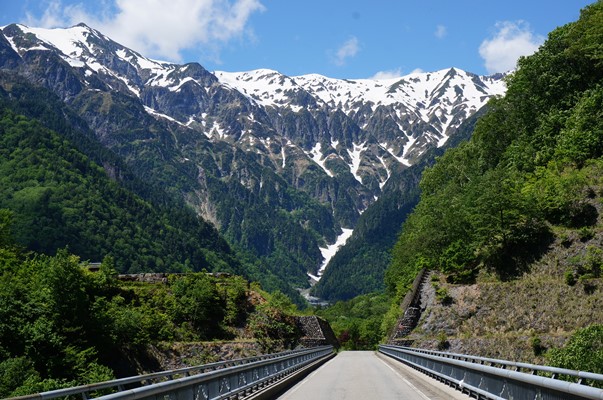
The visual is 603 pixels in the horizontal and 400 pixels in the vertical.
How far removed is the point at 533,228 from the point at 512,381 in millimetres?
43019

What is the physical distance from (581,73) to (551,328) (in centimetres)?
3437

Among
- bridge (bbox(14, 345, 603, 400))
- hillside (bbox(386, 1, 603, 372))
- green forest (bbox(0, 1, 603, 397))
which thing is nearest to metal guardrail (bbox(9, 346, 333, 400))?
bridge (bbox(14, 345, 603, 400))

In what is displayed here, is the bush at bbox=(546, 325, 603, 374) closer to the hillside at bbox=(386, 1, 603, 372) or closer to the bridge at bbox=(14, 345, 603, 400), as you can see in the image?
the hillside at bbox=(386, 1, 603, 372)

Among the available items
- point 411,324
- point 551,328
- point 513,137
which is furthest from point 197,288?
point 513,137

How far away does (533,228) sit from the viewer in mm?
54031

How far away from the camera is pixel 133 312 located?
48.9 meters

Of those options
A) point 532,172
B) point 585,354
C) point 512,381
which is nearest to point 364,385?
point 512,381

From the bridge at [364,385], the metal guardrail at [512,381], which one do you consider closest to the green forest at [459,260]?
the metal guardrail at [512,381]

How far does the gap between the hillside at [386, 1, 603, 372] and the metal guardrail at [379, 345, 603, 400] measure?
297 inches

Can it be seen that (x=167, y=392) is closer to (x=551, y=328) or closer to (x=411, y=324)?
(x=551, y=328)

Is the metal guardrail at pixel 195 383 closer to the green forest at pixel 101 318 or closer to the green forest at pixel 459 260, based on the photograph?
the green forest at pixel 101 318

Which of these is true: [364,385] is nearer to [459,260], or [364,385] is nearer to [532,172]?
[459,260]

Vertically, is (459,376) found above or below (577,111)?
below

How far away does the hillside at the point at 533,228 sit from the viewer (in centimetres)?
4531
